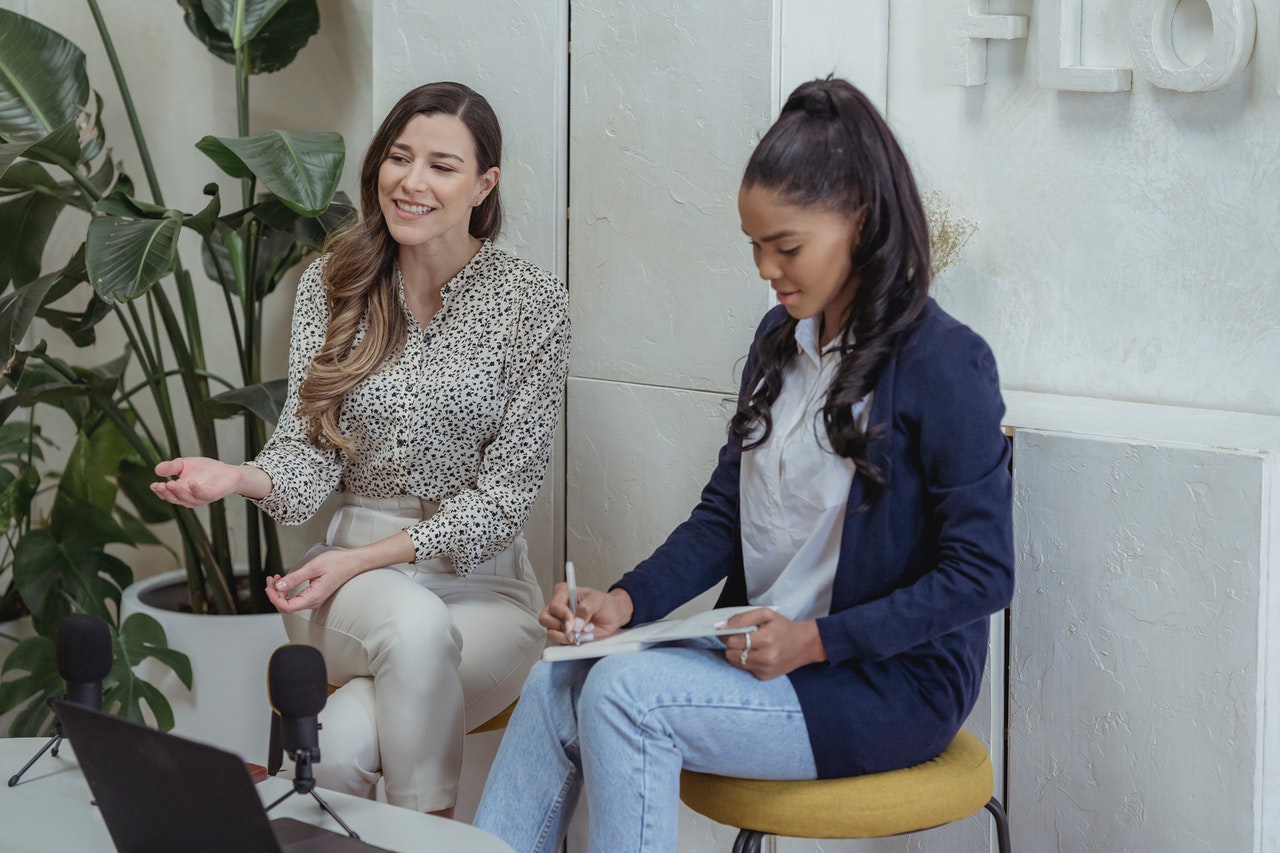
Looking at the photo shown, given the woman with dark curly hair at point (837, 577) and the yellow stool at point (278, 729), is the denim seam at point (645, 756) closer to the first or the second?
the woman with dark curly hair at point (837, 577)

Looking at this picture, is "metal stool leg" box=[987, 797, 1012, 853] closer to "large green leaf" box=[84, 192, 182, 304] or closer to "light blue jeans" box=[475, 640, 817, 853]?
"light blue jeans" box=[475, 640, 817, 853]

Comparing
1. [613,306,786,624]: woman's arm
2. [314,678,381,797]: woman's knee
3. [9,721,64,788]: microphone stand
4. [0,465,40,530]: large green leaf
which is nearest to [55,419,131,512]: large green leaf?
[0,465,40,530]: large green leaf

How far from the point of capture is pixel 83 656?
5.04 ft

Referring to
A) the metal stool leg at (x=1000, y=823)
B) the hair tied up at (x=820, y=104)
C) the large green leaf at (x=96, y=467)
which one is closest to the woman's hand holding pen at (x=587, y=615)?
the metal stool leg at (x=1000, y=823)

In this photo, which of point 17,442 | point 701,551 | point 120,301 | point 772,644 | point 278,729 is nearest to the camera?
point 772,644

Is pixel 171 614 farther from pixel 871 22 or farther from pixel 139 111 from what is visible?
pixel 871 22

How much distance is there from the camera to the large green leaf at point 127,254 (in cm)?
214

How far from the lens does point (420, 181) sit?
2146mm

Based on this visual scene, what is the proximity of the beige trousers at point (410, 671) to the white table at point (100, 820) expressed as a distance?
1.26ft

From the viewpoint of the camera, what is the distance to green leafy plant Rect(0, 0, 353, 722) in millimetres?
2365

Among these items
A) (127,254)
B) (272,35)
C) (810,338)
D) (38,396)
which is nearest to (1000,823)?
(810,338)

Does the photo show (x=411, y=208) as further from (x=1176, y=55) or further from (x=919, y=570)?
(x=1176, y=55)

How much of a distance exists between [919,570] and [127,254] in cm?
137

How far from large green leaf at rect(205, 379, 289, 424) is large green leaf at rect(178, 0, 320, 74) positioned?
83 cm
